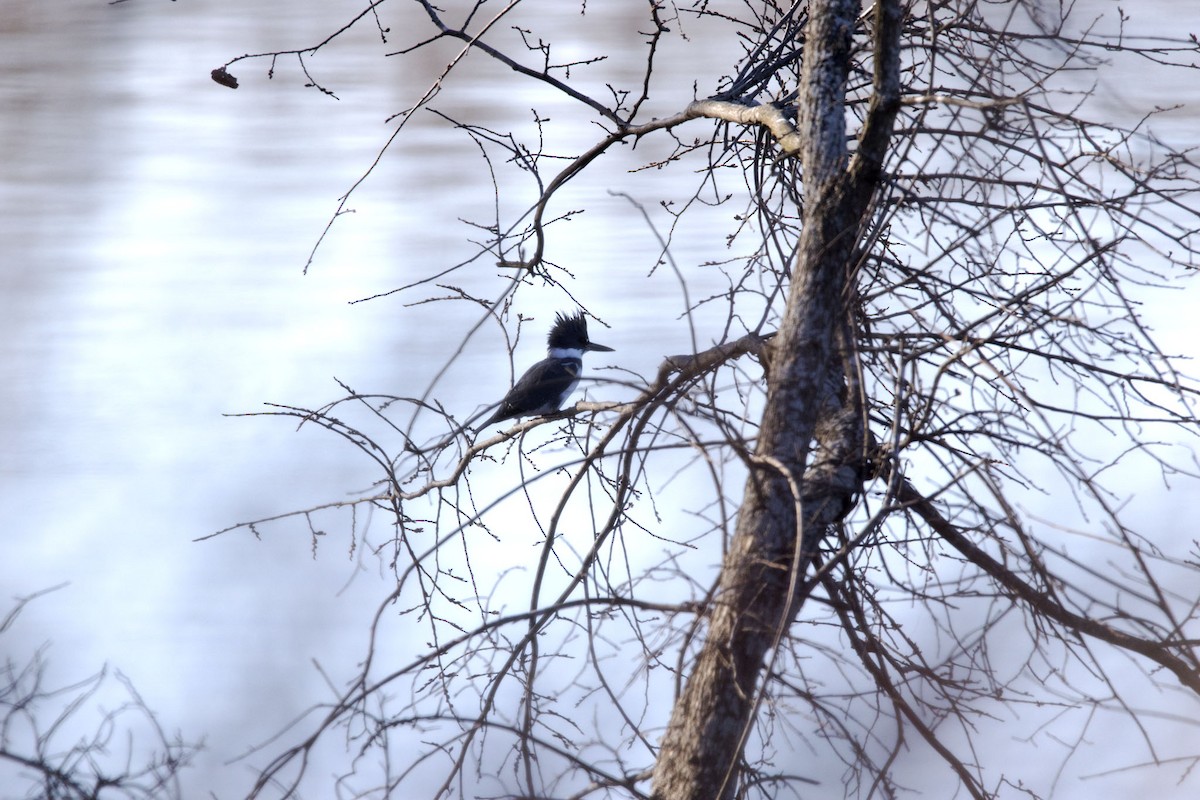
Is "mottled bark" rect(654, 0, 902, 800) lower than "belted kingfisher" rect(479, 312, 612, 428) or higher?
lower

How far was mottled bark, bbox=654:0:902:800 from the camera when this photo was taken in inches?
48.0

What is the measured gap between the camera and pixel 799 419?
126 centimetres

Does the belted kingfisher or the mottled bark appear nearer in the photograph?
the mottled bark

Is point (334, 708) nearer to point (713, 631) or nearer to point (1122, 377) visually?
point (713, 631)

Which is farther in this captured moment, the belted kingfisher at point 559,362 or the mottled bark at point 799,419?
the belted kingfisher at point 559,362

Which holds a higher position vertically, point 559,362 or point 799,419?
point 559,362

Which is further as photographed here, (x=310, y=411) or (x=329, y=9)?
(x=329, y=9)

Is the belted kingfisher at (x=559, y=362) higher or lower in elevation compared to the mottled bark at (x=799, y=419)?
higher

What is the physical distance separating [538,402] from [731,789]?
5.47 feet

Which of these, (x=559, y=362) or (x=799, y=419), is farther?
(x=559, y=362)

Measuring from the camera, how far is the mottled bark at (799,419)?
1.22m

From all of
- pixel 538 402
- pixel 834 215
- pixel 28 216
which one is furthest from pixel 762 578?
pixel 28 216

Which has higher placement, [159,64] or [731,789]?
[159,64]

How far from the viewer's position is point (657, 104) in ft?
28.2
